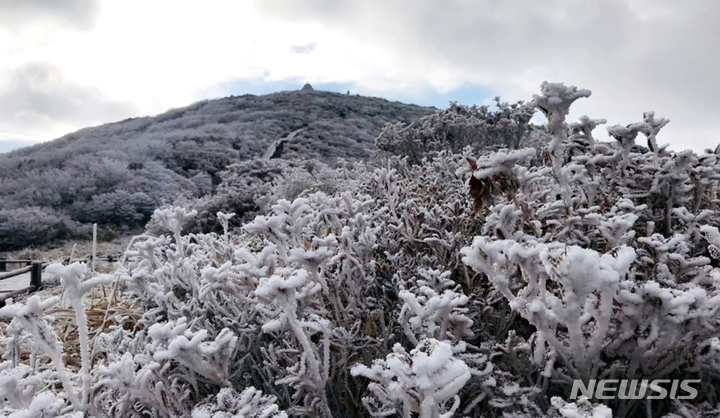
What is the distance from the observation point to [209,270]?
1794mm

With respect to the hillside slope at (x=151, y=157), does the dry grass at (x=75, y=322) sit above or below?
below

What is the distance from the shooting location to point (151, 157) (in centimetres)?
1709

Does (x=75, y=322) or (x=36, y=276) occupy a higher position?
(x=75, y=322)

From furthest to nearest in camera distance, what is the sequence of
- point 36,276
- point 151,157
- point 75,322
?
1. point 151,157
2. point 36,276
3. point 75,322

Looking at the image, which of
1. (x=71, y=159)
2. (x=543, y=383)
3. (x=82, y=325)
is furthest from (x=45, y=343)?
(x=71, y=159)

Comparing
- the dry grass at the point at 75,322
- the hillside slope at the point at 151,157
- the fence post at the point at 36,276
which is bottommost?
the fence post at the point at 36,276

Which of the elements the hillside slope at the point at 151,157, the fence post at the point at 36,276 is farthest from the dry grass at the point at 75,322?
the hillside slope at the point at 151,157

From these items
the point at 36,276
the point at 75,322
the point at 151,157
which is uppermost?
the point at 151,157

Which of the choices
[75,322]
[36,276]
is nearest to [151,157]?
[36,276]

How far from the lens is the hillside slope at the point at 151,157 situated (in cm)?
1295

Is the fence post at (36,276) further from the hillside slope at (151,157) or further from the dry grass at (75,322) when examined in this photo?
the hillside slope at (151,157)

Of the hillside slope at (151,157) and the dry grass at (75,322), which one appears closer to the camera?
the dry grass at (75,322)

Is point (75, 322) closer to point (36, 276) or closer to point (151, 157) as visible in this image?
point (36, 276)

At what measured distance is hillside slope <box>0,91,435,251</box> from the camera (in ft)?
42.5
